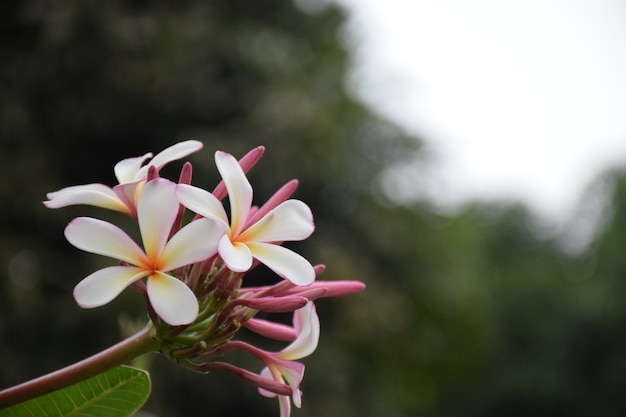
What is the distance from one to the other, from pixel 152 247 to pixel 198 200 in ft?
0.17

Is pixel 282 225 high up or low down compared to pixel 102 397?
up

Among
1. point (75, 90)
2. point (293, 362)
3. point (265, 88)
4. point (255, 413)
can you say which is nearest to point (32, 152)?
point (75, 90)

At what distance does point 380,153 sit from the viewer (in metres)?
9.14

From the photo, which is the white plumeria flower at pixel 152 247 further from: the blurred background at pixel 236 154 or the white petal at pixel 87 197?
the blurred background at pixel 236 154

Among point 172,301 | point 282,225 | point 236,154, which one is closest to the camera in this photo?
point 172,301

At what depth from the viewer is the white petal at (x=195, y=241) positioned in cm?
54

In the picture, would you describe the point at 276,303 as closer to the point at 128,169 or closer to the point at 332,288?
the point at 332,288

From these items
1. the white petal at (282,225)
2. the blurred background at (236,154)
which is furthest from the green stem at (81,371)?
the blurred background at (236,154)

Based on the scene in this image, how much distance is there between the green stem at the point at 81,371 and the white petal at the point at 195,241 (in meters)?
0.06

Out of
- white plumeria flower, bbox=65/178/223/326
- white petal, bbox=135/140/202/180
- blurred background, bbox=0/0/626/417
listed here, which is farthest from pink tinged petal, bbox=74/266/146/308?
blurred background, bbox=0/0/626/417

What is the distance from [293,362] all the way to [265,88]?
711cm

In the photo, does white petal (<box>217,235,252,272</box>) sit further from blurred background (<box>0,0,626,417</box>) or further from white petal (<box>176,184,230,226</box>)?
blurred background (<box>0,0,626,417</box>)

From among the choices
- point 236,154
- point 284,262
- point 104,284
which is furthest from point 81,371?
point 236,154

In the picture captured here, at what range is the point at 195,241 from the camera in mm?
549
